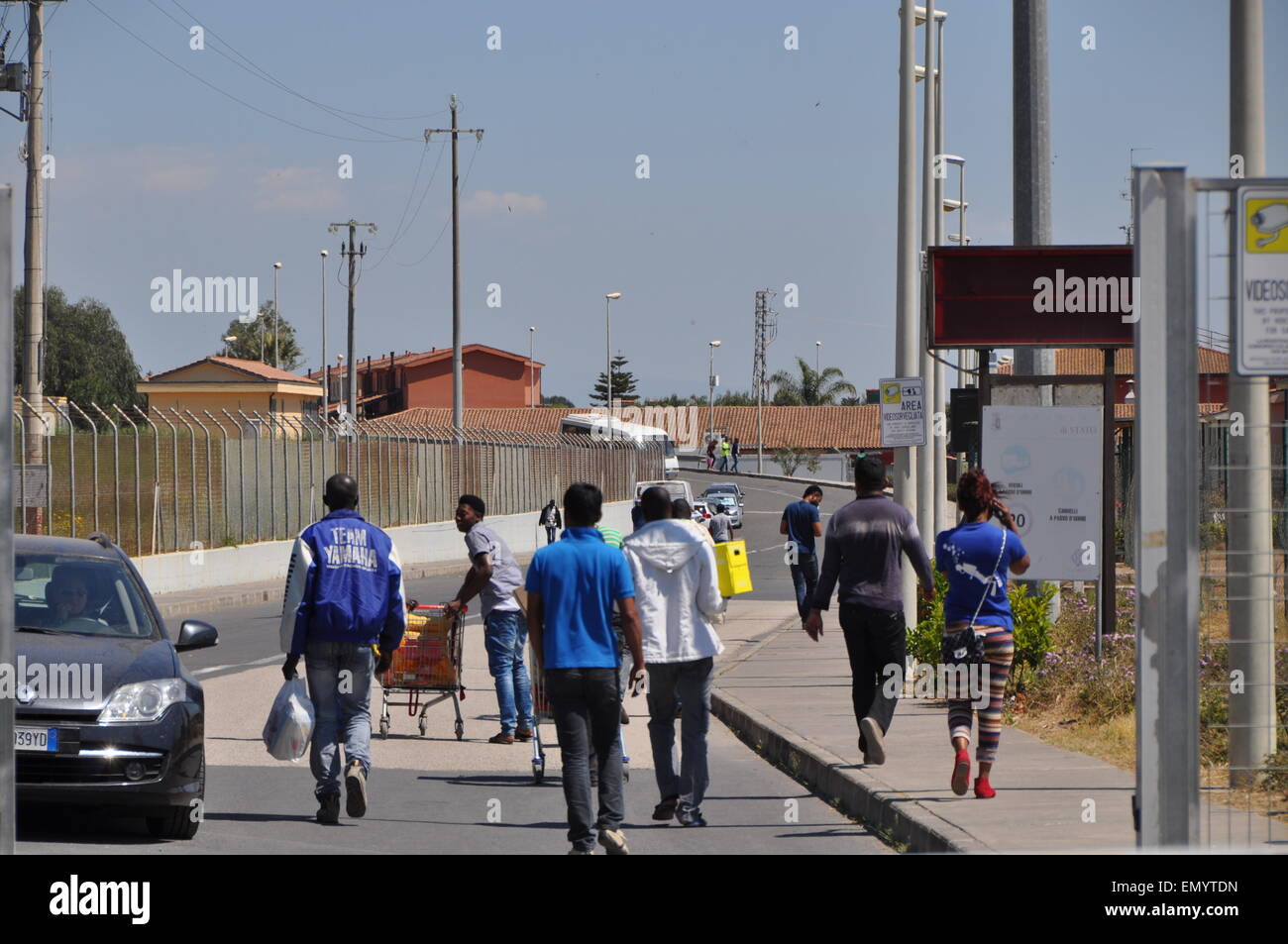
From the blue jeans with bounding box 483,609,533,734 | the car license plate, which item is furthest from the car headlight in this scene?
the blue jeans with bounding box 483,609,533,734

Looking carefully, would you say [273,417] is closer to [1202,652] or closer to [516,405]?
[1202,652]

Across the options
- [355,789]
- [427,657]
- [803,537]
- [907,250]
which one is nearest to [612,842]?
[355,789]

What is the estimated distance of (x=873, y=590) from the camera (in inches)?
424

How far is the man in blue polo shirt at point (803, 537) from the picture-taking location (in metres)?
22.8

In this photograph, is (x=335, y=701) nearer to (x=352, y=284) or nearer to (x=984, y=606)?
(x=984, y=606)

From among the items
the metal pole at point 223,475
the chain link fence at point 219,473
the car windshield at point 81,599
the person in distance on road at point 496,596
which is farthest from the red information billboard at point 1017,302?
the metal pole at point 223,475

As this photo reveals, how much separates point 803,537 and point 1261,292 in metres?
17.0

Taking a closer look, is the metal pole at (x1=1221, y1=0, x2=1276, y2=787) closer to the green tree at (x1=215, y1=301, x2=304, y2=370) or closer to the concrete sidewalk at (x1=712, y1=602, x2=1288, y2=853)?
the concrete sidewalk at (x1=712, y1=602, x2=1288, y2=853)

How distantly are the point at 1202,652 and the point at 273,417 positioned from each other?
2830cm

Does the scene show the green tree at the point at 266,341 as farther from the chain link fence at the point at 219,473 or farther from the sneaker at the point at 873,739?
the sneaker at the point at 873,739

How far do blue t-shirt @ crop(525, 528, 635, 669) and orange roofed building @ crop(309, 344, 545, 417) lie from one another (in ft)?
339

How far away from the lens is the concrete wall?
3134 centimetres

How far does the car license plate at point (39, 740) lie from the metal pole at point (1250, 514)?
5.81 metres
